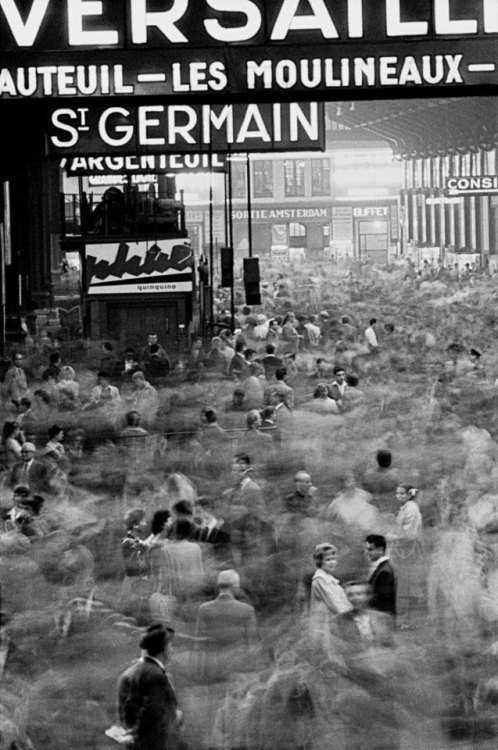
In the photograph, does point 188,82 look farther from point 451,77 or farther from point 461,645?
point 461,645

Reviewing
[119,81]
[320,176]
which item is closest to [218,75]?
[119,81]

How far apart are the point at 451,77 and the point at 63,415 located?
7.98m

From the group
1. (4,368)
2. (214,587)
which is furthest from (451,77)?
(4,368)

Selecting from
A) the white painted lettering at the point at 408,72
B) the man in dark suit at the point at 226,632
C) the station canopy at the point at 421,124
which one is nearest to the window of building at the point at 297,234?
the station canopy at the point at 421,124

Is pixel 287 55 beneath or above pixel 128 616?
above

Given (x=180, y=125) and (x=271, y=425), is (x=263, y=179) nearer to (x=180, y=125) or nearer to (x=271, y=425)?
(x=180, y=125)

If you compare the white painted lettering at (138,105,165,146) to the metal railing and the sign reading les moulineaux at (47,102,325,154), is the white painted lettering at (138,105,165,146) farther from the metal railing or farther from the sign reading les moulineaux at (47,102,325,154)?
the metal railing

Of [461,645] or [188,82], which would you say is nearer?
[461,645]

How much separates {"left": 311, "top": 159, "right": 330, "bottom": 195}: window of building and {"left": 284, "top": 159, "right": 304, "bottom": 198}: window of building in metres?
0.70

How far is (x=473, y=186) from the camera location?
155 ft

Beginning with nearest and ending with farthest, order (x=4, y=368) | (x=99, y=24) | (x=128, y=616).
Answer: (x=128, y=616)
(x=99, y=24)
(x=4, y=368)

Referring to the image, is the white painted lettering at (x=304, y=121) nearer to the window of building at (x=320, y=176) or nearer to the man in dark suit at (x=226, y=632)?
the man in dark suit at (x=226, y=632)

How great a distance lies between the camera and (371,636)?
6.96 metres

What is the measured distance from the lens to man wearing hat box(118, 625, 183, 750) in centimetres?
626
